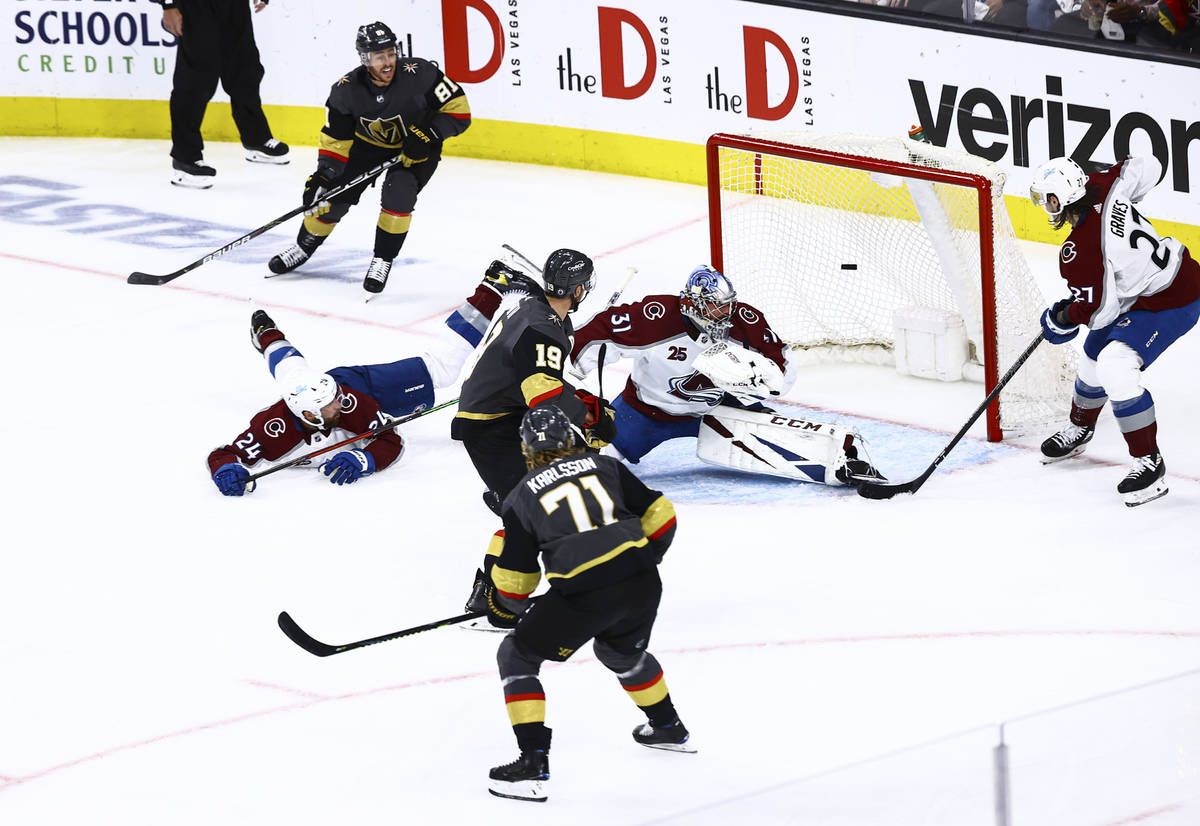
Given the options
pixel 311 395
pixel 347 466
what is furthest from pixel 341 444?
pixel 311 395

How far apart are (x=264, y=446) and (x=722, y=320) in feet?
5.24

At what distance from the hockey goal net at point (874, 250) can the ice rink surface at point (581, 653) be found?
8.8 inches

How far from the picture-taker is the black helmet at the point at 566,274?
5.09 metres

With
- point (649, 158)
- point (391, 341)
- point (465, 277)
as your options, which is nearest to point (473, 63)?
point (649, 158)

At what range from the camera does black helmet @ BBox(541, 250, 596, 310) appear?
5.09 m

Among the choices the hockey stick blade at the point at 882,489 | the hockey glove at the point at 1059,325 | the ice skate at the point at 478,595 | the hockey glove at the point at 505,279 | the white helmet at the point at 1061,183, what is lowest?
the hockey stick blade at the point at 882,489

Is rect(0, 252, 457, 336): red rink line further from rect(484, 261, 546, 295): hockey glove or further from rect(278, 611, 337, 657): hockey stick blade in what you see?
rect(278, 611, 337, 657): hockey stick blade

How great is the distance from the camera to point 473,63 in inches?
394

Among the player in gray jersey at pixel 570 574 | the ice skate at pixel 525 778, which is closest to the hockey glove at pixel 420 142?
the player in gray jersey at pixel 570 574

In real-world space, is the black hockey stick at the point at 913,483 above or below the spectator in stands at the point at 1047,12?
below

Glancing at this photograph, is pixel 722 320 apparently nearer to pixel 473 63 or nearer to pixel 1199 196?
pixel 1199 196

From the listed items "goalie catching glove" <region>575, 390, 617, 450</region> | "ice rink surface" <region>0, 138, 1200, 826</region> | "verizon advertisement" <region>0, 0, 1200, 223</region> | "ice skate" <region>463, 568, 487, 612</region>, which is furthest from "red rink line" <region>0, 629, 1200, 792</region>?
"verizon advertisement" <region>0, 0, 1200, 223</region>

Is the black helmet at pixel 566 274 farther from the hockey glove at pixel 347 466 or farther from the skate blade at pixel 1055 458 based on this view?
the skate blade at pixel 1055 458

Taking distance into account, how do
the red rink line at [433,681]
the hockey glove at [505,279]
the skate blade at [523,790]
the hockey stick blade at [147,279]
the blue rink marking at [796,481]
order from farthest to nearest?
the hockey stick blade at [147,279] → the hockey glove at [505,279] → the blue rink marking at [796,481] → the red rink line at [433,681] → the skate blade at [523,790]
